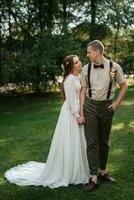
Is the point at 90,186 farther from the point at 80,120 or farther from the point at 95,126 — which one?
the point at 80,120

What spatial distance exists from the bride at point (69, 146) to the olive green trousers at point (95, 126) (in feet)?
0.83

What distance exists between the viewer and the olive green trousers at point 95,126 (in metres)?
6.05

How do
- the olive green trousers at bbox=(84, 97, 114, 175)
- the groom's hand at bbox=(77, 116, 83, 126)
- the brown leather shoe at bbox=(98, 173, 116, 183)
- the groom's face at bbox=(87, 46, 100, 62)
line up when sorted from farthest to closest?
the brown leather shoe at bbox=(98, 173, 116, 183), the groom's hand at bbox=(77, 116, 83, 126), the olive green trousers at bbox=(84, 97, 114, 175), the groom's face at bbox=(87, 46, 100, 62)

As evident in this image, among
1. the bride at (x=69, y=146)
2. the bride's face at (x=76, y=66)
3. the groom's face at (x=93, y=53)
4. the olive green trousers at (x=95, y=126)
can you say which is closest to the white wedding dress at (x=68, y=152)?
the bride at (x=69, y=146)

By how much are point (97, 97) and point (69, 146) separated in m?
0.92

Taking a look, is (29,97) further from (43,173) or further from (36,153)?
(43,173)

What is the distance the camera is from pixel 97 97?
6.01 m

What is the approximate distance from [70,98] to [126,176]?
1.53 metres

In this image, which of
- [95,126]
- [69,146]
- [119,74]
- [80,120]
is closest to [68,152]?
[69,146]

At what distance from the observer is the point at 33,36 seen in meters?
17.8

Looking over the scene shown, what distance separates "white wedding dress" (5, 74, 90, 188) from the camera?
6.38 meters

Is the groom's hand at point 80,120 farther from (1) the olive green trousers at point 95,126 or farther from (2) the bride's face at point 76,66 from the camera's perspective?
(2) the bride's face at point 76,66

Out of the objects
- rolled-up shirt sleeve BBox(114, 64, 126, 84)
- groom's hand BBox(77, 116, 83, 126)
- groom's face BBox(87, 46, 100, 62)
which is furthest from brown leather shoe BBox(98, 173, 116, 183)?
groom's face BBox(87, 46, 100, 62)

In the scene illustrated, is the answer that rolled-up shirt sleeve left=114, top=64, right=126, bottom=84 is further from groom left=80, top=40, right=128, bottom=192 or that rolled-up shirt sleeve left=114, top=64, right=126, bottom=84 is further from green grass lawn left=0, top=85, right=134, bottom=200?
green grass lawn left=0, top=85, right=134, bottom=200
